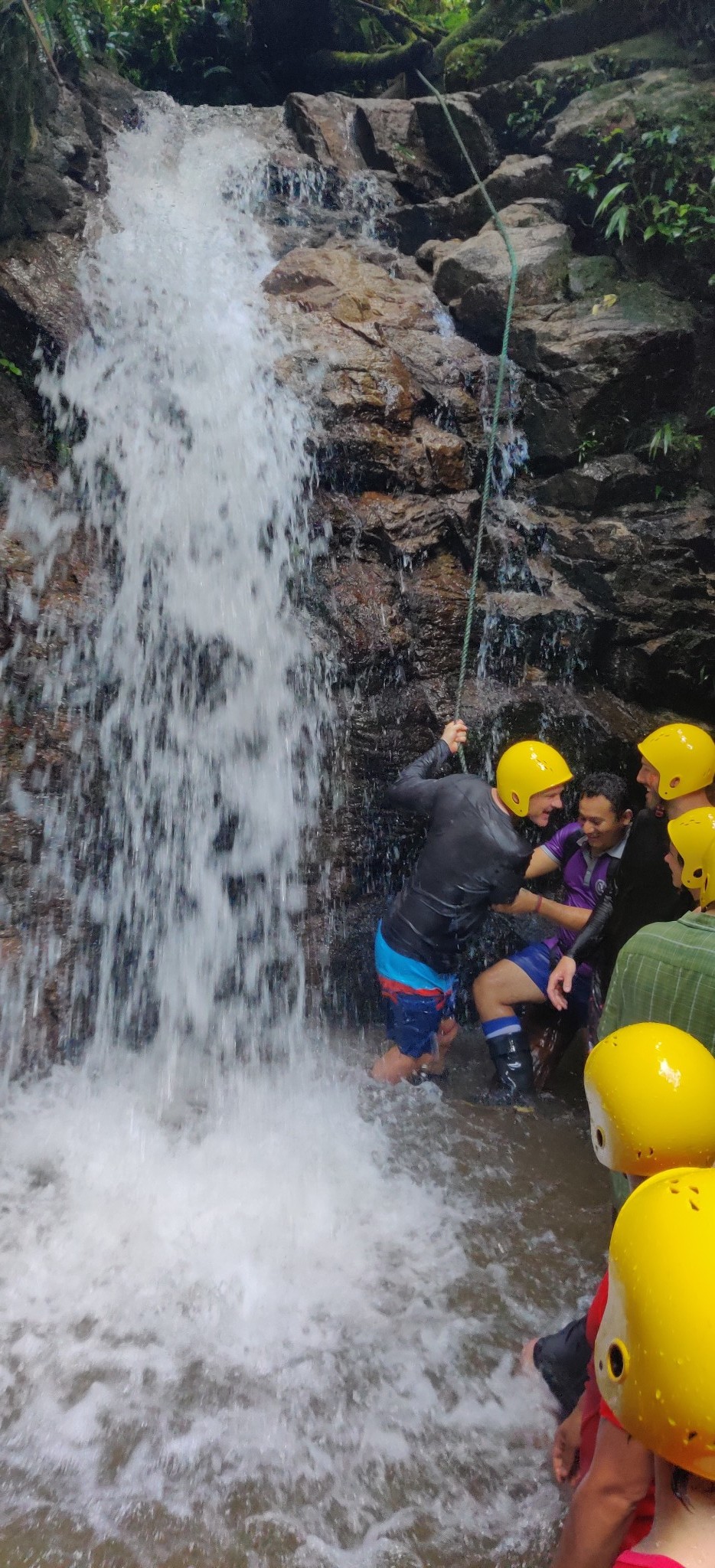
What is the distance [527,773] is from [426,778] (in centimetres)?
62

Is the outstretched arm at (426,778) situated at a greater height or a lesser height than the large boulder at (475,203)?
lesser

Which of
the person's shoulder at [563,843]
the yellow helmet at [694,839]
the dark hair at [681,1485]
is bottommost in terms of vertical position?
the person's shoulder at [563,843]

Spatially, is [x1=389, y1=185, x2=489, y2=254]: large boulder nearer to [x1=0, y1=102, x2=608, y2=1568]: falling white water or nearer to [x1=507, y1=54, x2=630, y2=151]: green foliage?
[x1=507, y1=54, x2=630, y2=151]: green foliage

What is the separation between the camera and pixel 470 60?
8.66 meters

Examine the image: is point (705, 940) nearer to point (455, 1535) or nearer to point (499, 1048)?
point (455, 1535)

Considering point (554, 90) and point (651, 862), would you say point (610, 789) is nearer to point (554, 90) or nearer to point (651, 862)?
point (651, 862)

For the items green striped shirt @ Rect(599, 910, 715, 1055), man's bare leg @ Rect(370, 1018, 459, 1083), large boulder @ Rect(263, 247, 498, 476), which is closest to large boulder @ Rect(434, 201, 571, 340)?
large boulder @ Rect(263, 247, 498, 476)

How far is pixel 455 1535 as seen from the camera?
7.77ft

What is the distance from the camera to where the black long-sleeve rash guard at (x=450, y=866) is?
164 inches

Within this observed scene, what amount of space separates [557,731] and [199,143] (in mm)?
8231

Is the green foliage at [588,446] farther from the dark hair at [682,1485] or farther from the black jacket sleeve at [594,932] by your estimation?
the dark hair at [682,1485]

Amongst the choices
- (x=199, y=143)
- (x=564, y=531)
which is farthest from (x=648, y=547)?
(x=199, y=143)

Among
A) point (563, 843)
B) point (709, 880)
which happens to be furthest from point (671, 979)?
point (563, 843)

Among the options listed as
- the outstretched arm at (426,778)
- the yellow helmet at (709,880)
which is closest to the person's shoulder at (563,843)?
the outstretched arm at (426,778)
